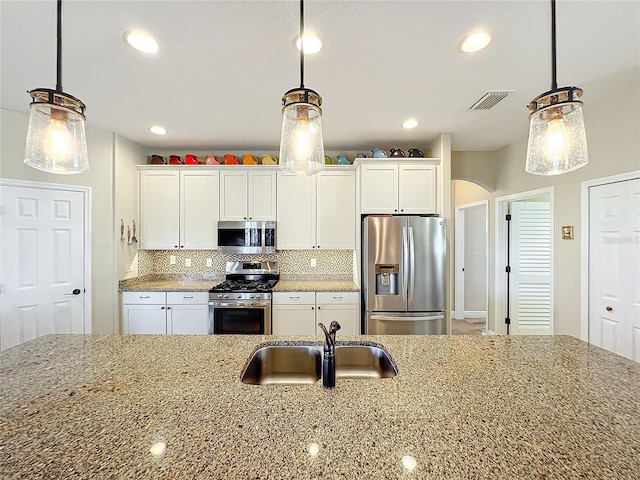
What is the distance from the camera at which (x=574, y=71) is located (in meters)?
1.99

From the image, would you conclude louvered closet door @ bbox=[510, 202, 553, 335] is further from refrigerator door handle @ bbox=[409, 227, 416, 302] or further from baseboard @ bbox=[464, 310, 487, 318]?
refrigerator door handle @ bbox=[409, 227, 416, 302]

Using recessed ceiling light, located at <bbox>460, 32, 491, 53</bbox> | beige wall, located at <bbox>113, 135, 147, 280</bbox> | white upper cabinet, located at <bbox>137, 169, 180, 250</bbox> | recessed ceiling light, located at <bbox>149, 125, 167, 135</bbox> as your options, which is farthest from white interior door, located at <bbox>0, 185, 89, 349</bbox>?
recessed ceiling light, located at <bbox>460, 32, 491, 53</bbox>

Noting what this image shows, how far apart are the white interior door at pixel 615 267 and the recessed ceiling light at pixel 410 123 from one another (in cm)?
165

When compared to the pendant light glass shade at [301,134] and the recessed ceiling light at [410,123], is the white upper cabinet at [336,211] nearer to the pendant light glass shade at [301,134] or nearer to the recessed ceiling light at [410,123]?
the recessed ceiling light at [410,123]

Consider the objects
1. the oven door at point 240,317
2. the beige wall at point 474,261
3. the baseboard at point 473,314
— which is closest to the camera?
the oven door at point 240,317

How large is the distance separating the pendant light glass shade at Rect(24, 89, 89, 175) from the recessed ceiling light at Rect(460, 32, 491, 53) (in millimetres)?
1970

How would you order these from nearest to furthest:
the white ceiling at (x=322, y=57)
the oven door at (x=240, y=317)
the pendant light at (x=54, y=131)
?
the pendant light at (x=54, y=131)
the white ceiling at (x=322, y=57)
the oven door at (x=240, y=317)

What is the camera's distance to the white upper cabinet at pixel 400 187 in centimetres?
328

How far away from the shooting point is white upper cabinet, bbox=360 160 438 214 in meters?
3.28

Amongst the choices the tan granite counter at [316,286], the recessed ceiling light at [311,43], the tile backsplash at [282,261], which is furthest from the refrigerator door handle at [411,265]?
the recessed ceiling light at [311,43]

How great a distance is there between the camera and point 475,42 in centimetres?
170

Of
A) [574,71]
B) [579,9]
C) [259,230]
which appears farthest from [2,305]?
[574,71]

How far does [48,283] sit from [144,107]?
195 centimetres

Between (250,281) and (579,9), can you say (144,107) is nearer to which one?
(250,281)
